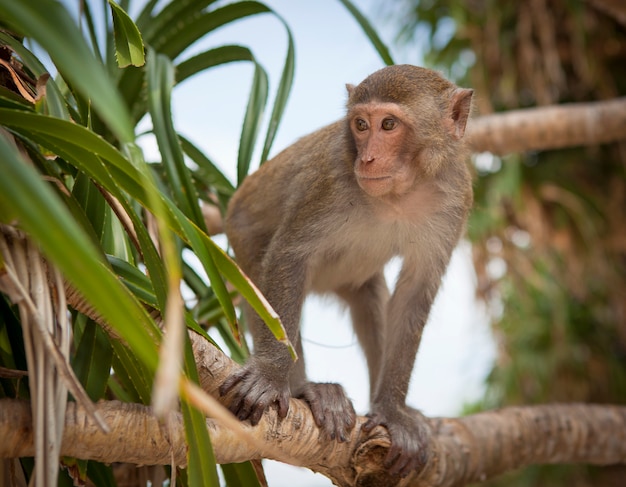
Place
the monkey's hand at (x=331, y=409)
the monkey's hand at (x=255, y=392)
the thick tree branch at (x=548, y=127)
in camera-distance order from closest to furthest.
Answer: the monkey's hand at (x=255, y=392)
the monkey's hand at (x=331, y=409)
the thick tree branch at (x=548, y=127)

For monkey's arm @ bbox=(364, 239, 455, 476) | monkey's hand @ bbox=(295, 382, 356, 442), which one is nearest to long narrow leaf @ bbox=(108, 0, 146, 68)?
monkey's hand @ bbox=(295, 382, 356, 442)

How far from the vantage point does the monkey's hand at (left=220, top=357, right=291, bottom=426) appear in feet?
6.81

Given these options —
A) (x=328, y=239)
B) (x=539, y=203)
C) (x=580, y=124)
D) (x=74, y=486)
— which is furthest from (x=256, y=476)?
(x=539, y=203)

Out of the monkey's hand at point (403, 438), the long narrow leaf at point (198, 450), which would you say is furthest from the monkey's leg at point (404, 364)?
the long narrow leaf at point (198, 450)

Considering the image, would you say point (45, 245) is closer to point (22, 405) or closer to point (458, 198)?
point (22, 405)

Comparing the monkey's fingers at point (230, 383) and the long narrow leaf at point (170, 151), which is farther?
the long narrow leaf at point (170, 151)

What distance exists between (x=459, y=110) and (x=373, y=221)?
535 mm

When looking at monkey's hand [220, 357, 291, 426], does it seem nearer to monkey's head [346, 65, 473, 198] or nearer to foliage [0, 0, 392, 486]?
foliage [0, 0, 392, 486]

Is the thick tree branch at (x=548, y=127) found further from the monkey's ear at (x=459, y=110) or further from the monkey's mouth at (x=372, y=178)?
the monkey's mouth at (x=372, y=178)

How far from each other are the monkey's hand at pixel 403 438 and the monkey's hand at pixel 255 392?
0.39m

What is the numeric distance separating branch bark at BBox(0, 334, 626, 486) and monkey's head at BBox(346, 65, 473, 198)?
845 mm

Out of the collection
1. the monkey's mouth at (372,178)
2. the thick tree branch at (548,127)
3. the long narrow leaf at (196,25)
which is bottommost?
the monkey's mouth at (372,178)

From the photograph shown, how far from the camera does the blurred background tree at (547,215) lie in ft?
23.1

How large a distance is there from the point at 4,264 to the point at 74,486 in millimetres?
781
